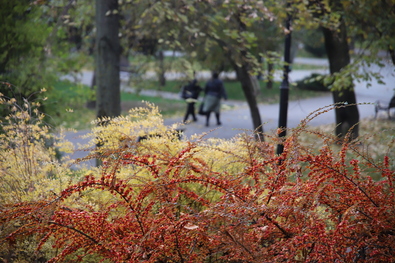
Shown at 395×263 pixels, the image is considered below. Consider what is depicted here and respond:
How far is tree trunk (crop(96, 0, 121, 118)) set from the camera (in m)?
7.44

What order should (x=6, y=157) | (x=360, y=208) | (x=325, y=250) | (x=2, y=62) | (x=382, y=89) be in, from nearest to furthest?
(x=325, y=250), (x=360, y=208), (x=6, y=157), (x=2, y=62), (x=382, y=89)

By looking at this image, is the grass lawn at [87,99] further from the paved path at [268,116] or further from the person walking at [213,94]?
the person walking at [213,94]

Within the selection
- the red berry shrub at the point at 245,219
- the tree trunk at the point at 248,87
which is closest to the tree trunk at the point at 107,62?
the tree trunk at the point at 248,87

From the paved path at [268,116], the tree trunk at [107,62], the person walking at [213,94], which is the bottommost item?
the paved path at [268,116]

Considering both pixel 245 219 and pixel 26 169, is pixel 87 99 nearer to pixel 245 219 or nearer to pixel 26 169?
pixel 26 169

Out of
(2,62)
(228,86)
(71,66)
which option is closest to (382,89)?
(228,86)

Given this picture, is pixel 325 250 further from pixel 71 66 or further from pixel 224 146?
pixel 71 66

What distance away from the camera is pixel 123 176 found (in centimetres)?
355

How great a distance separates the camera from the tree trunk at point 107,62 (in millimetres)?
7441

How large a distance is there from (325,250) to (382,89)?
28.8 metres

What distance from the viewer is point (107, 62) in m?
7.54

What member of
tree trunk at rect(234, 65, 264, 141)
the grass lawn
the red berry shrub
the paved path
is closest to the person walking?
the paved path

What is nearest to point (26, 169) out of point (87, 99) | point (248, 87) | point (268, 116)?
point (248, 87)

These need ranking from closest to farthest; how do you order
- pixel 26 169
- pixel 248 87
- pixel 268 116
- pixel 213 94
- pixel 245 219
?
pixel 245 219, pixel 26 169, pixel 248 87, pixel 213 94, pixel 268 116
